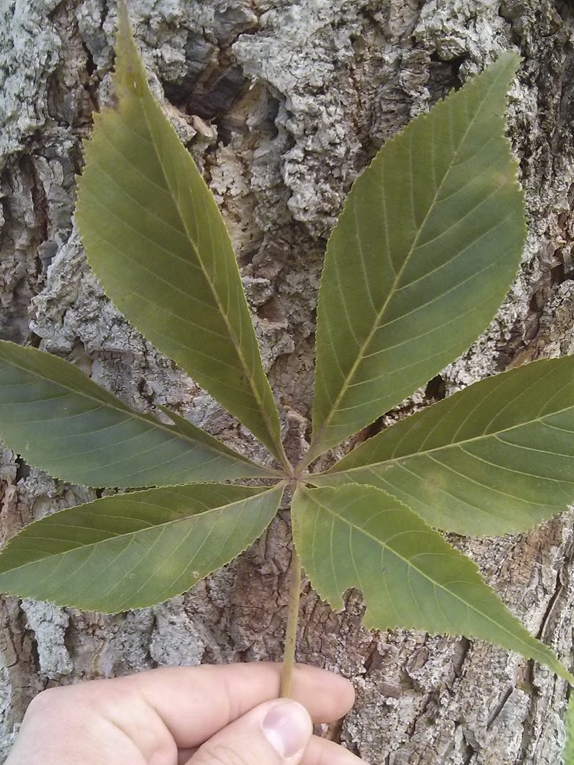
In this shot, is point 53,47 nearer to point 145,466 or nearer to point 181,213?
point 181,213

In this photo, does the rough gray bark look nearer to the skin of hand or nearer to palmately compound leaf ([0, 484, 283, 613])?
the skin of hand

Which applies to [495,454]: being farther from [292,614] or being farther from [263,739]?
[263,739]

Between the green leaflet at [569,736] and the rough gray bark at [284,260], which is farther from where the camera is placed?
the green leaflet at [569,736]

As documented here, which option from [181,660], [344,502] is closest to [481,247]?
[344,502]

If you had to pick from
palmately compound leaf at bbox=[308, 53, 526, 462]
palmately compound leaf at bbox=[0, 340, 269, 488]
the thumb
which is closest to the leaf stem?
the thumb

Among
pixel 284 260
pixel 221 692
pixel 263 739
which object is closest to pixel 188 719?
pixel 221 692

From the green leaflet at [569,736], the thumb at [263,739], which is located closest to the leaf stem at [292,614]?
the thumb at [263,739]

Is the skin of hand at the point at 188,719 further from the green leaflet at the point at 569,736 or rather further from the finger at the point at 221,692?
the green leaflet at the point at 569,736
